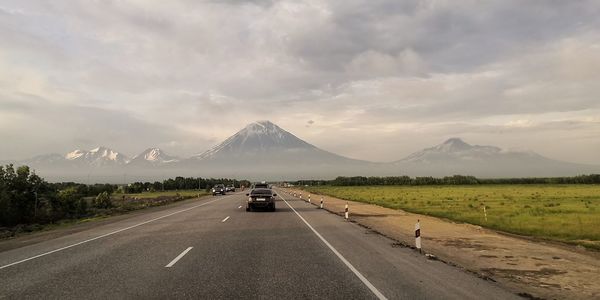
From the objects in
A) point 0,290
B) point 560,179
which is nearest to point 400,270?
point 0,290

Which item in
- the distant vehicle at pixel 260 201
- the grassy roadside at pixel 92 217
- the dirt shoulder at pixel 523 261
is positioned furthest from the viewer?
the distant vehicle at pixel 260 201

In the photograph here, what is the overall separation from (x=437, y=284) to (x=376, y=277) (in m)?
1.08

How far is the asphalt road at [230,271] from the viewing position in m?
6.78

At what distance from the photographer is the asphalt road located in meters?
6.78

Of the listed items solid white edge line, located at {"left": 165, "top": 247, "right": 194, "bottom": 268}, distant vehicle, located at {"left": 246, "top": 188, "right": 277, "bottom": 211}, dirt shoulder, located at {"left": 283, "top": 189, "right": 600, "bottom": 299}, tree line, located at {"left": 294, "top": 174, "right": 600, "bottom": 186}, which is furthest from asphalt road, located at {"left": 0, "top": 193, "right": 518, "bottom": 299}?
tree line, located at {"left": 294, "top": 174, "right": 600, "bottom": 186}

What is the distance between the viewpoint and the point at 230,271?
27.3 ft

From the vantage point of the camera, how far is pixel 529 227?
2000 centimetres

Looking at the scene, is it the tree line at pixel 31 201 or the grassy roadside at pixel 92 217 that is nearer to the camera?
the grassy roadside at pixel 92 217

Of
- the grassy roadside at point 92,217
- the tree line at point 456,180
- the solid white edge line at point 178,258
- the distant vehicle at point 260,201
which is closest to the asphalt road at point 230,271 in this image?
the solid white edge line at point 178,258

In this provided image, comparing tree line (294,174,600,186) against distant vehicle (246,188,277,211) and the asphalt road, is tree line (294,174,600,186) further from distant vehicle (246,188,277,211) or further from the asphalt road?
the asphalt road

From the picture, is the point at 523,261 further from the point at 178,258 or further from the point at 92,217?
the point at 92,217

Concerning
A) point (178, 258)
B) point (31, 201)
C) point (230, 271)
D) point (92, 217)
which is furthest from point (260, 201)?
point (31, 201)

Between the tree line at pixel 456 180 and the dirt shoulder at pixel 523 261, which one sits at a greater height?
the tree line at pixel 456 180

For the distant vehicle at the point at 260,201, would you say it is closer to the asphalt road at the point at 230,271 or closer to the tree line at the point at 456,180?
the asphalt road at the point at 230,271
